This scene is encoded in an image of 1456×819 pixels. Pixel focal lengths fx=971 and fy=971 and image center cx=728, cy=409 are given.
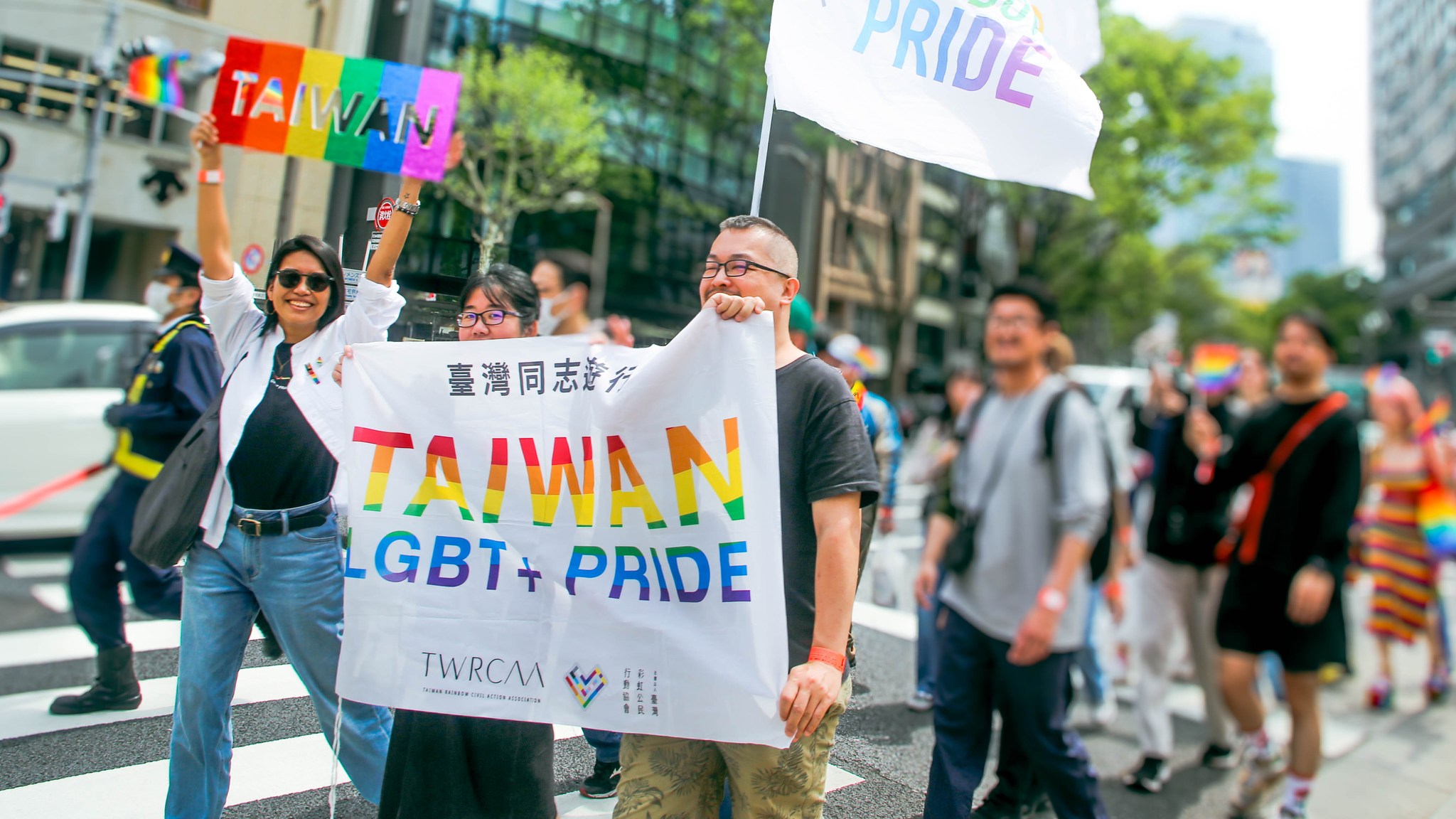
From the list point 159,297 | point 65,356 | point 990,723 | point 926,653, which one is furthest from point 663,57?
point 990,723

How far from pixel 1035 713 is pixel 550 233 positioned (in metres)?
13.5

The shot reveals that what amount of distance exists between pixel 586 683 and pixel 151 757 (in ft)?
6.29

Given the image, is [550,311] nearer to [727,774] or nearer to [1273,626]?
[727,774]

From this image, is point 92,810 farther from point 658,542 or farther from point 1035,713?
point 1035,713

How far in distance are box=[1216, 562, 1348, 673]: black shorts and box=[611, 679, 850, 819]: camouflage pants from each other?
2428 mm

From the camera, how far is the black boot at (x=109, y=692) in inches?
149

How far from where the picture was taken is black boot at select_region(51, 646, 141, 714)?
378 cm

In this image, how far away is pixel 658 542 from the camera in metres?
2.28

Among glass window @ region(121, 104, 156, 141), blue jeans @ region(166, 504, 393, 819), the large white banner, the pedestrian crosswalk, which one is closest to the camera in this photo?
blue jeans @ region(166, 504, 393, 819)

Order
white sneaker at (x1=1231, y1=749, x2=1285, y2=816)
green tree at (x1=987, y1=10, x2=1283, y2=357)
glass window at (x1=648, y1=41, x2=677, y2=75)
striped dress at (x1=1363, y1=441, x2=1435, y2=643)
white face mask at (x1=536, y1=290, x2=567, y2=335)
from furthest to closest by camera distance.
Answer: green tree at (x1=987, y1=10, x2=1283, y2=357), glass window at (x1=648, y1=41, x2=677, y2=75), striped dress at (x1=1363, y1=441, x2=1435, y2=643), white face mask at (x1=536, y1=290, x2=567, y2=335), white sneaker at (x1=1231, y1=749, x2=1285, y2=816)

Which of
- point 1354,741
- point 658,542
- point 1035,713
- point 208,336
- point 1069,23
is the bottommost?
point 1354,741

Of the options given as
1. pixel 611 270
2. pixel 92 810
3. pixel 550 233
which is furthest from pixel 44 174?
pixel 92 810

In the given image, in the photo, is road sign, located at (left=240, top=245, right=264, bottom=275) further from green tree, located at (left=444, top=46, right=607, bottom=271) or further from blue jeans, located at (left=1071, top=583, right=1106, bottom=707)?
blue jeans, located at (left=1071, top=583, right=1106, bottom=707)

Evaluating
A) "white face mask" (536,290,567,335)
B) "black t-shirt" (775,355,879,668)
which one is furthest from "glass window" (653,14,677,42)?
"black t-shirt" (775,355,879,668)
